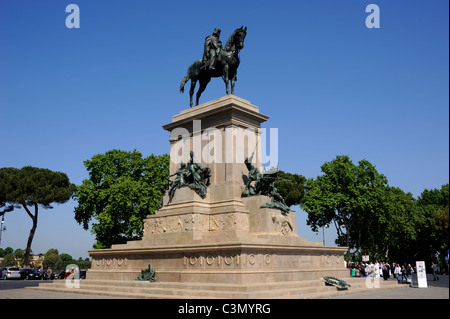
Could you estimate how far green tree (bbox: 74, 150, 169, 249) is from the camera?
4128cm

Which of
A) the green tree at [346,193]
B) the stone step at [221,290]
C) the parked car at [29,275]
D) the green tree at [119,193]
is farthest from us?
the green tree at [346,193]

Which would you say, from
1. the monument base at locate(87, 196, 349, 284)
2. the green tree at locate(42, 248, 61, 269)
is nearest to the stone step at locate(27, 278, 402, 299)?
the monument base at locate(87, 196, 349, 284)

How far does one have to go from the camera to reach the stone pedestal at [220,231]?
1692 centimetres

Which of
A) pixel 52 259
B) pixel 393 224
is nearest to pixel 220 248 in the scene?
pixel 393 224

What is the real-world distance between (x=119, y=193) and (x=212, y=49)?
73.8ft

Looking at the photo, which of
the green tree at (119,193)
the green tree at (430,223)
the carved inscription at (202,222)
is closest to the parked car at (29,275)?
the green tree at (119,193)

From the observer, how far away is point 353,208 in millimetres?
47500

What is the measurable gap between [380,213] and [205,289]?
122 feet

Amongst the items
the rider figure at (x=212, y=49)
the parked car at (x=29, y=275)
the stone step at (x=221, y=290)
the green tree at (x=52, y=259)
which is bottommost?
the green tree at (x=52, y=259)

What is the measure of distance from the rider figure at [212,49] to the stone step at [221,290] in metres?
11.9

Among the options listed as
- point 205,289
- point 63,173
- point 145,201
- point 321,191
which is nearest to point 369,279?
point 205,289

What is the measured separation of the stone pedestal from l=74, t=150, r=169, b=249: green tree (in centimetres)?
1789

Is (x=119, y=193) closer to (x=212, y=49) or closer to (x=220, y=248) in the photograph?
(x=212, y=49)

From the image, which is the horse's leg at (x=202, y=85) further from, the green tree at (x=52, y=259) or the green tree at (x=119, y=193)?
the green tree at (x=52, y=259)
